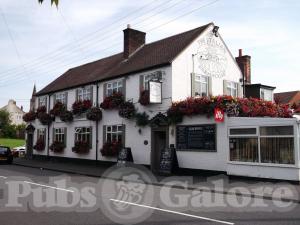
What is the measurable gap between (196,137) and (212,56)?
6846 mm

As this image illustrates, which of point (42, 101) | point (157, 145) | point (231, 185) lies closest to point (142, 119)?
point (157, 145)

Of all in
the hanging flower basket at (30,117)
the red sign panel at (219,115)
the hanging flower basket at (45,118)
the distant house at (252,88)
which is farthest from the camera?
the hanging flower basket at (30,117)

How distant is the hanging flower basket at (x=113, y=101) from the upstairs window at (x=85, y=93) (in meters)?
3.12

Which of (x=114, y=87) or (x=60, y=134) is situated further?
(x=60, y=134)

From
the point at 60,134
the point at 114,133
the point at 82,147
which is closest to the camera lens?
the point at 114,133

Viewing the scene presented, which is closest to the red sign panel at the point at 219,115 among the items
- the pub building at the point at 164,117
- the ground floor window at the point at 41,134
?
the pub building at the point at 164,117

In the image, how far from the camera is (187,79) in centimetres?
2117

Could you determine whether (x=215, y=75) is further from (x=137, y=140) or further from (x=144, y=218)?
(x=144, y=218)

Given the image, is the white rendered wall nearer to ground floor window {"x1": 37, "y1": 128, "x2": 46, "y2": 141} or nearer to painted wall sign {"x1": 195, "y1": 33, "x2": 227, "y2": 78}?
painted wall sign {"x1": 195, "y1": 33, "x2": 227, "y2": 78}

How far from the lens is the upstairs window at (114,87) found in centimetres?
2411

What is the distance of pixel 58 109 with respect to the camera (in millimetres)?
29531

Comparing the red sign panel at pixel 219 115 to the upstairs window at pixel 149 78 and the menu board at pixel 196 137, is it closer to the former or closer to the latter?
the menu board at pixel 196 137

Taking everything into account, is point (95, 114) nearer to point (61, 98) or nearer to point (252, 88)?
point (61, 98)

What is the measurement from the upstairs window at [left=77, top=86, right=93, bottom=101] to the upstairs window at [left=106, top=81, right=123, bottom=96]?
217 centimetres
